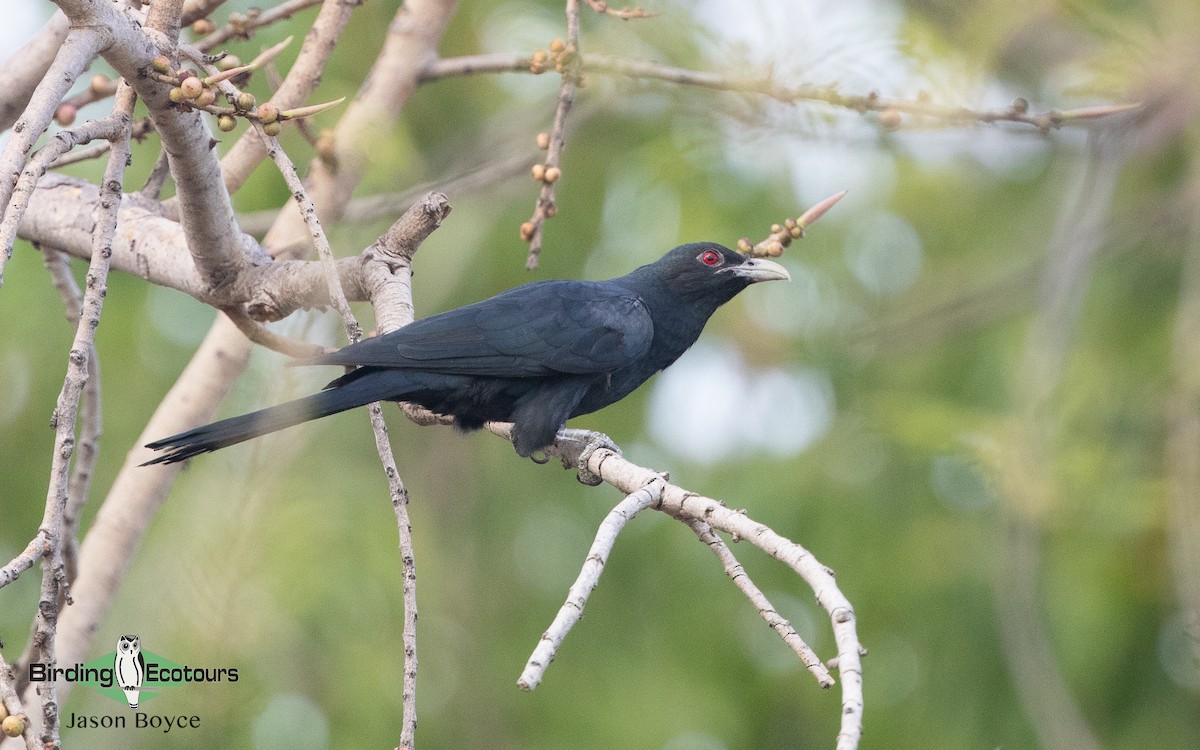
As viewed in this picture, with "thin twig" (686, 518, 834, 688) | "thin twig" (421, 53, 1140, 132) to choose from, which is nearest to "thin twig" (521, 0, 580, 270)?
"thin twig" (421, 53, 1140, 132)

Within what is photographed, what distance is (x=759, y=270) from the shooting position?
15.6ft

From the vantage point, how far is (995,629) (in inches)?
237

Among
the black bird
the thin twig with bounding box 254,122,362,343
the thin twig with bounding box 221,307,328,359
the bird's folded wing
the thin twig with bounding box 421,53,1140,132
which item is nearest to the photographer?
the thin twig with bounding box 254,122,362,343

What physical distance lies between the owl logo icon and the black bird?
0.94m

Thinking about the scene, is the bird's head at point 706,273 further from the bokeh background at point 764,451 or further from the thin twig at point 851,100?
the thin twig at point 851,100

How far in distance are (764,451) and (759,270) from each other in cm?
188

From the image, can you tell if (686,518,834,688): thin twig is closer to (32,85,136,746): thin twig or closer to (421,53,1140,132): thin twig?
(32,85,136,746): thin twig

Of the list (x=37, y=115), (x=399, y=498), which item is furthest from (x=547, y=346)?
(x=37, y=115)

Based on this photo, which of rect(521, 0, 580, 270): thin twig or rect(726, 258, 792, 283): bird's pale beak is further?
rect(726, 258, 792, 283): bird's pale beak

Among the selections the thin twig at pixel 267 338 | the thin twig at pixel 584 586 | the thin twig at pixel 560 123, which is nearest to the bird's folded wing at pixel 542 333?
the thin twig at pixel 267 338

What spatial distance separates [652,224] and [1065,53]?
8.83 ft

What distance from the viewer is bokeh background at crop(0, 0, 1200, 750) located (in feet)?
15.9

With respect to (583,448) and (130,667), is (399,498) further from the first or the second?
(583,448)

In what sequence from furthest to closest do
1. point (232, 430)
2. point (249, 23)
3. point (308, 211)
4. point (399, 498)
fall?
point (249, 23), point (232, 430), point (308, 211), point (399, 498)
